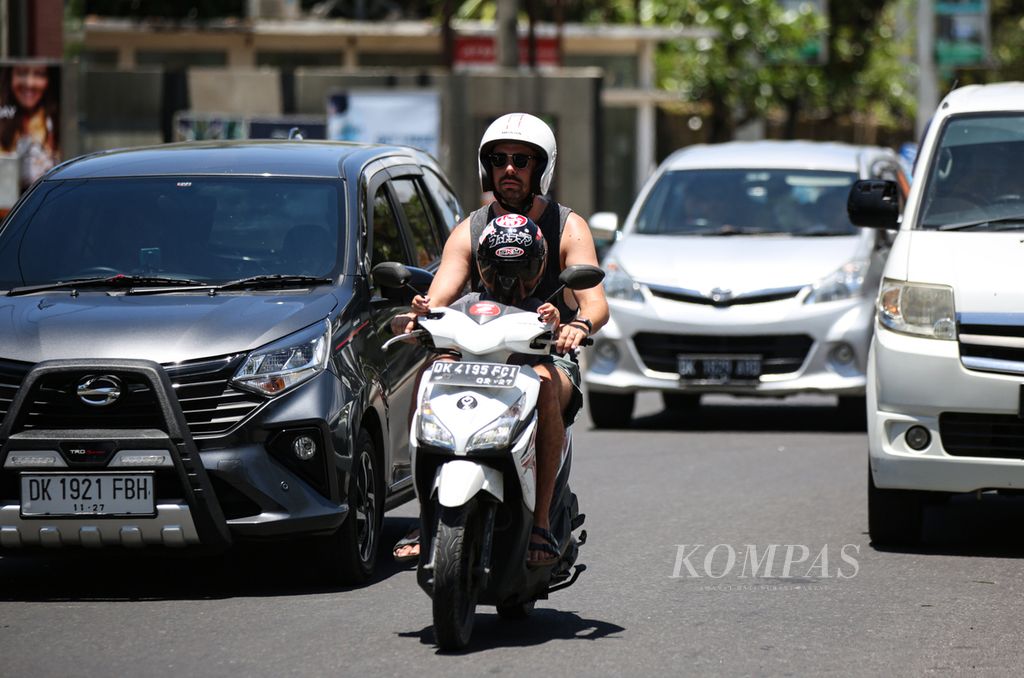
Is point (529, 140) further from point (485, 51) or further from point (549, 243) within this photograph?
point (485, 51)

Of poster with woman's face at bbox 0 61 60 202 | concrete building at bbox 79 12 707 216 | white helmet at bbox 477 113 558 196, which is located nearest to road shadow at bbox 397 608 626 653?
white helmet at bbox 477 113 558 196

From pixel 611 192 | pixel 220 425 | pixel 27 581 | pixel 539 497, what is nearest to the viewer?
pixel 539 497

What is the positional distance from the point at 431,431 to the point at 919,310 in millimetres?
3115

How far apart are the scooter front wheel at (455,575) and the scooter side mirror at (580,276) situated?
840mm

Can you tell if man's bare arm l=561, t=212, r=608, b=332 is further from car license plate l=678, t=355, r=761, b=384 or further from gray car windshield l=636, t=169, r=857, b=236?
gray car windshield l=636, t=169, r=857, b=236

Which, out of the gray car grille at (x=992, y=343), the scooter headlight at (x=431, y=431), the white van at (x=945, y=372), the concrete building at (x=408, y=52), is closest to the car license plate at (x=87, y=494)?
the scooter headlight at (x=431, y=431)

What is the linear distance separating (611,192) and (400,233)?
94.6ft

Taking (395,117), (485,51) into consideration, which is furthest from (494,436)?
(485,51)

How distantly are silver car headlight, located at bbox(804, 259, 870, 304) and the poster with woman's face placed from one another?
322 inches

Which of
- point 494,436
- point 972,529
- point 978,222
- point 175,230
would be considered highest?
point 175,230

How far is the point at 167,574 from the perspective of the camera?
8.55 meters

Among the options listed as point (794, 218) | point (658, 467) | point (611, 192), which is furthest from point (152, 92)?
point (658, 467)

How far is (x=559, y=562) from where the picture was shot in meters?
7.05

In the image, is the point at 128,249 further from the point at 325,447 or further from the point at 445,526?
the point at 445,526
